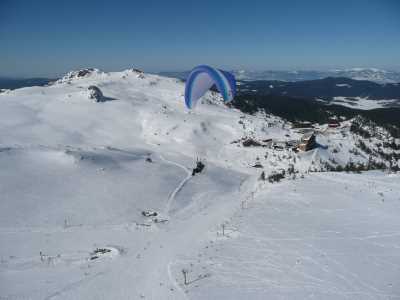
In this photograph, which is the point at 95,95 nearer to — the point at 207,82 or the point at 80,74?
the point at 80,74

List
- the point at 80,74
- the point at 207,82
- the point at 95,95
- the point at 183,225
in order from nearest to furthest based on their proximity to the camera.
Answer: the point at 183,225
the point at 207,82
the point at 95,95
the point at 80,74

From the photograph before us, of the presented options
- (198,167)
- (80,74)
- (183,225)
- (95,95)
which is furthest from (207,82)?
(80,74)

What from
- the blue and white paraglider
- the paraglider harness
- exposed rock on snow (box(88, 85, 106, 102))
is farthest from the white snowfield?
exposed rock on snow (box(88, 85, 106, 102))

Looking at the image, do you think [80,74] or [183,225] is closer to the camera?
[183,225]

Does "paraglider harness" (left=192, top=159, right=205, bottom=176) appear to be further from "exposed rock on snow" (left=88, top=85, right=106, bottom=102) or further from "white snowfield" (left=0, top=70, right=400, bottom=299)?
"exposed rock on snow" (left=88, top=85, right=106, bottom=102)

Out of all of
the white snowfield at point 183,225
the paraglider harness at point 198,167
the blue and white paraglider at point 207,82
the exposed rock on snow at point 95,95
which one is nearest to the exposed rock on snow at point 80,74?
the exposed rock on snow at point 95,95

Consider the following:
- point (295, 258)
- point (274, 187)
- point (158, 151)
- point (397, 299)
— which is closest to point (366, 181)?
point (274, 187)

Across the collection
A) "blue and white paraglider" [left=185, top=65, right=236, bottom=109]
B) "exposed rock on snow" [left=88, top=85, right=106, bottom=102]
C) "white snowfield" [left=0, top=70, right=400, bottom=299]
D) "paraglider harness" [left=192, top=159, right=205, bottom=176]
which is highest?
"blue and white paraglider" [left=185, top=65, right=236, bottom=109]
